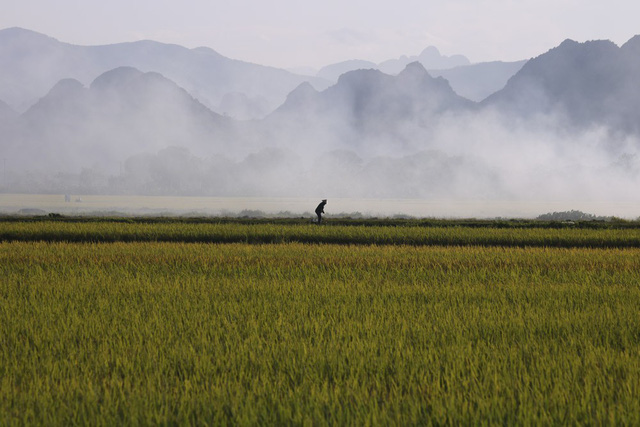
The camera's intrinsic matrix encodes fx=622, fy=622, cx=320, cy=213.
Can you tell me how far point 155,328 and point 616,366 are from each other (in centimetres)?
458

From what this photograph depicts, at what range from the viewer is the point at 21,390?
15.5ft

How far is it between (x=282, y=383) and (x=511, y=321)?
3395 millimetres

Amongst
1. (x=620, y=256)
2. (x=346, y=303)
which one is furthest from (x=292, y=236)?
(x=346, y=303)

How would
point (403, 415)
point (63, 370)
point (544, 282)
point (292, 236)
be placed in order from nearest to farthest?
point (403, 415)
point (63, 370)
point (544, 282)
point (292, 236)

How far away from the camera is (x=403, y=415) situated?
405cm

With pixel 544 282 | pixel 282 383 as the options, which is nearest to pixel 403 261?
pixel 544 282

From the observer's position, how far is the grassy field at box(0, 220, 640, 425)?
4.23m

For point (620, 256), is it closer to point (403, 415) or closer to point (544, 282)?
point (544, 282)

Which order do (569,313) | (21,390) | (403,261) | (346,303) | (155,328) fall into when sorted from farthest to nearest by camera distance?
(403,261)
(346,303)
(569,313)
(155,328)
(21,390)

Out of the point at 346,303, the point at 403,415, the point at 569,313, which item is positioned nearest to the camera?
the point at 403,415

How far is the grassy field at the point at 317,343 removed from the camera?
4.23m

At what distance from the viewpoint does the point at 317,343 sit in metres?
5.95

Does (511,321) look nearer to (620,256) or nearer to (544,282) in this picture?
(544,282)

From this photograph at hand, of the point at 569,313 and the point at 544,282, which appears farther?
the point at 544,282
